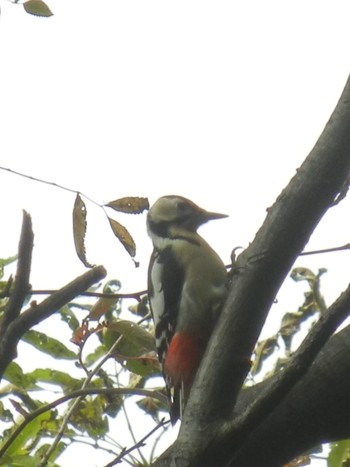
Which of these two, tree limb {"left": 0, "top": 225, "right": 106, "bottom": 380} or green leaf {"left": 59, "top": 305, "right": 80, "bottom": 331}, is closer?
tree limb {"left": 0, "top": 225, "right": 106, "bottom": 380}

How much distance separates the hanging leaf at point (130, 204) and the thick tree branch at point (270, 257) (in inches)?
15.6

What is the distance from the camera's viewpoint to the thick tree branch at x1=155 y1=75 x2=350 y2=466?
2.85 meters

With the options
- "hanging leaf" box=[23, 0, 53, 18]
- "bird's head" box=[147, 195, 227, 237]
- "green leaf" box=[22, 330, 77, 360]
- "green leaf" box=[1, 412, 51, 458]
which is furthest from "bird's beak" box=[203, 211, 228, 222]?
"hanging leaf" box=[23, 0, 53, 18]

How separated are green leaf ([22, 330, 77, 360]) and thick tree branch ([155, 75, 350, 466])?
1.14 meters

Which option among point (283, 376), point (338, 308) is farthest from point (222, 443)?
point (338, 308)

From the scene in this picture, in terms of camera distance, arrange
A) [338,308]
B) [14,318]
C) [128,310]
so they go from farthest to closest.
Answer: [128,310], [338,308], [14,318]

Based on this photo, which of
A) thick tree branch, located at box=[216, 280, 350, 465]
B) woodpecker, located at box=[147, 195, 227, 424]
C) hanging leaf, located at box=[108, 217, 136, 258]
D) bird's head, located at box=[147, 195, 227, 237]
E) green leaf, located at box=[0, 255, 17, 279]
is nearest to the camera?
thick tree branch, located at box=[216, 280, 350, 465]

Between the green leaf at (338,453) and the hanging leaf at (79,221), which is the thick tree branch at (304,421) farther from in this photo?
the hanging leaf at (79,221)

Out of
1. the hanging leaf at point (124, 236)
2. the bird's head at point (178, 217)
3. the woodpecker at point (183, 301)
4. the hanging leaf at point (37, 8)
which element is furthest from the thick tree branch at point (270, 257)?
the bird's head at point (178, 217)

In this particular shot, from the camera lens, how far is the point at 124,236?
298cm

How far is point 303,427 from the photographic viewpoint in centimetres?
288

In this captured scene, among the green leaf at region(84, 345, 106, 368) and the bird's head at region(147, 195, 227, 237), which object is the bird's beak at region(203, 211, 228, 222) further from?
the green leaf at region(84, 345, 106, 368)

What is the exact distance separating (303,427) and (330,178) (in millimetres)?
819

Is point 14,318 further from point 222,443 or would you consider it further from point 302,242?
point 302,242
